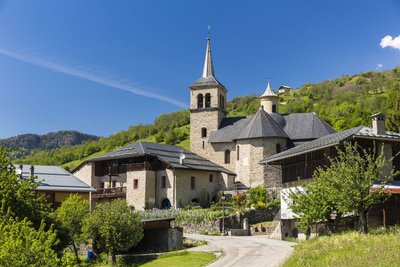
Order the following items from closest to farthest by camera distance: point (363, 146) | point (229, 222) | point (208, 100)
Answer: point (363, 146)
point (229, 222)
point (208, 100)

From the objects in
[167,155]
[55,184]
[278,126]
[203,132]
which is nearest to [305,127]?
[278,126]

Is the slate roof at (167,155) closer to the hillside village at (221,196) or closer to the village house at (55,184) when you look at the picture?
the hillside village at (221,196)

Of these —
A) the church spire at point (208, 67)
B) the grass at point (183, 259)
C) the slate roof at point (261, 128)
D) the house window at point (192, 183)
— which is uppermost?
the church spire at point (208, 67)

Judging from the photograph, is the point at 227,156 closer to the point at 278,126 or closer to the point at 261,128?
the point at 261,128

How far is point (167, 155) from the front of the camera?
48.8 meters

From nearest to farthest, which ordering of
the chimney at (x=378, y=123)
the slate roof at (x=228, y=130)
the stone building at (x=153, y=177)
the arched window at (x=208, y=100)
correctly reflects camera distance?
the chimney at (x=378, y=123) → the stone building at (x=153, y=177) → the slate roof at (x=228, y=130) → the arched window at (x=208, y=100)

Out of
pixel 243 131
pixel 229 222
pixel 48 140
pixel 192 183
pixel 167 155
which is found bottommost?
pixel 229 222

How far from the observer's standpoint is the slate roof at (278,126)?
165ft

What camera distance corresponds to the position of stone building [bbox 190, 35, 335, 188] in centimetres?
4928

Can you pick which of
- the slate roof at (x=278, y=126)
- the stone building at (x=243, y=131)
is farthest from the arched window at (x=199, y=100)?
the slate roof at (x=278, y=126)

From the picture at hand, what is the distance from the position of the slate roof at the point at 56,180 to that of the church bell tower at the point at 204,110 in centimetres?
1482

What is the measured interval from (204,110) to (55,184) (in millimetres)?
20607

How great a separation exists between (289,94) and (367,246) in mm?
108221

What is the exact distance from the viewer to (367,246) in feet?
59.3
